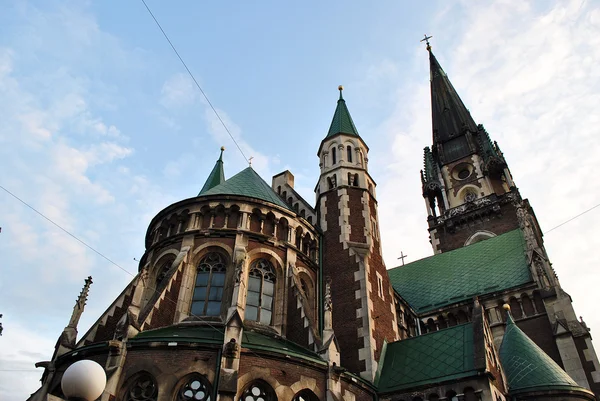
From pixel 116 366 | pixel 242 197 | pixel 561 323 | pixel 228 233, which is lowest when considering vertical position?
pixel 116 366

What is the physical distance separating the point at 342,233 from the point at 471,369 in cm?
892

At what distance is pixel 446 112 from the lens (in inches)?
2281

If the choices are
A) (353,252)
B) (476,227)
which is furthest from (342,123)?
(476,227)

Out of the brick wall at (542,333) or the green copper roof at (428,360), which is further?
the brick wall at (542,333)

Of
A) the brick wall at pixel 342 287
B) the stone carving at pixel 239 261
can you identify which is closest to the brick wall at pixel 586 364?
the brick wall at pixel 342 287

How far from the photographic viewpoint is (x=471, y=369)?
16609mm

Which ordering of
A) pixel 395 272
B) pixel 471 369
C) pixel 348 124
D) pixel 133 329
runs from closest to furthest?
pixel 133 329 → pixel 471 369 → pixel 348 124 → pixel 395 272

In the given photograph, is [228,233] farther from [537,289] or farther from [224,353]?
[537,289]

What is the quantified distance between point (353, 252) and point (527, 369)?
833 centimetres

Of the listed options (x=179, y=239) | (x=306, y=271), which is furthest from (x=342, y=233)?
(x=179, y=239)

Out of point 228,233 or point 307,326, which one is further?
point 228,233

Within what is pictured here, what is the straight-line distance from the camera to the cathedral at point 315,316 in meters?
14.7

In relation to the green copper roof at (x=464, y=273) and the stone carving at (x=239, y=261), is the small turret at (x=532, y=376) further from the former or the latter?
the stone carving at (x=239, y=261)

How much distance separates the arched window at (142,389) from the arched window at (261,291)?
5271 millimetres
